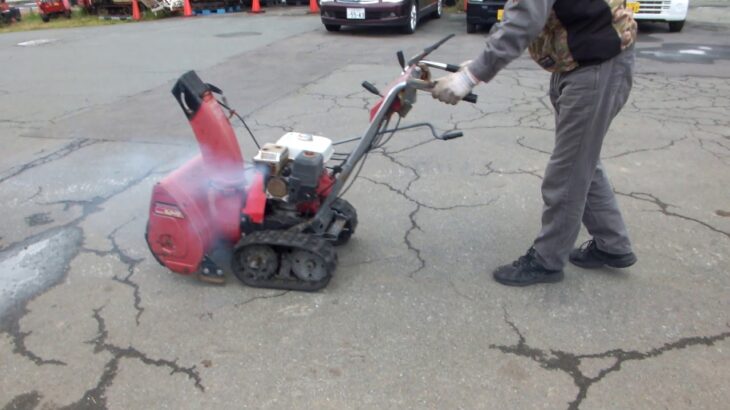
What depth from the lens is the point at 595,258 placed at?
310cm

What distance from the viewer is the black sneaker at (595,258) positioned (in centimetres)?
300

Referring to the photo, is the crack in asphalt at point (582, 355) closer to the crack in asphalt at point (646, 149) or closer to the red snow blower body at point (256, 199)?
the red snow blower body at point (256, 199)

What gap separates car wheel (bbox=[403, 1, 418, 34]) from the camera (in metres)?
11.6

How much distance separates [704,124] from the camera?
562 centimetres

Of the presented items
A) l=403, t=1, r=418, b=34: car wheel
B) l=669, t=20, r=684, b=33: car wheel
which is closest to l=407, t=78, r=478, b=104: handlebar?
l=403, t=1, r=418, b=34: car wheel

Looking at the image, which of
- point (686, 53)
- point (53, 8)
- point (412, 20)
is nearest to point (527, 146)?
point (686, 53)

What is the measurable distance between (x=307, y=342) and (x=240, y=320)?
393mm

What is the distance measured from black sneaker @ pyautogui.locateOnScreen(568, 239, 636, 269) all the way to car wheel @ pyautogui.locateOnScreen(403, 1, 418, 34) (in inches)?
369

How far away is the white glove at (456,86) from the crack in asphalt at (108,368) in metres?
1.67

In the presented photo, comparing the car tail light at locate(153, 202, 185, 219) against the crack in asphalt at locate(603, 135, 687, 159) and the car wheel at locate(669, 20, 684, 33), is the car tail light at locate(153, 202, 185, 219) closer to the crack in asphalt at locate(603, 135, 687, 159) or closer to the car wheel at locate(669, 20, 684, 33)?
the crack in asphalt at locate(603, 135, 687, 159)

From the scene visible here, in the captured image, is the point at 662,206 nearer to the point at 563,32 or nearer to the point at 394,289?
the point at 563,32

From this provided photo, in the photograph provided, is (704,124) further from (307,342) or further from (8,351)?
(8,351)

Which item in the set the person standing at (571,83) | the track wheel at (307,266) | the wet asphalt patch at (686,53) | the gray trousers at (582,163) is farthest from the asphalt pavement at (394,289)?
the wet asphalt patch at (686,53)

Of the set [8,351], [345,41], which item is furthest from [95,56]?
[8,351]
